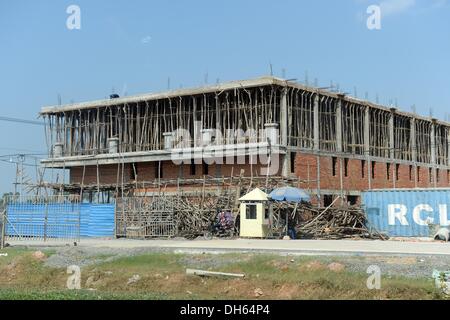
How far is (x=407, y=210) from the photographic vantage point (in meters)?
36.2

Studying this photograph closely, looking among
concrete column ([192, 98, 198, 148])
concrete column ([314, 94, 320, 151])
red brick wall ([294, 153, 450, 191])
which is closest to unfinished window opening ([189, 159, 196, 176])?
concrete column ([192, 98, 198, 148])

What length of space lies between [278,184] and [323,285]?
62.5 ft

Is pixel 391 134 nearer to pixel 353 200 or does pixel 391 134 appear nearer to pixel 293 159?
pixel 353 200

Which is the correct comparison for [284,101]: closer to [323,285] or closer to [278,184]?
[278,184]

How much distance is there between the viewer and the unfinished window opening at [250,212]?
32750 mm

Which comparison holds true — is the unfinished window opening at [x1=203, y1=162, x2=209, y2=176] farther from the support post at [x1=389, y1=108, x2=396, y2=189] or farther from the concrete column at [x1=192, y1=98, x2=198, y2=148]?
the support post at [x1=389, y1=108, x2=396, y2=189]

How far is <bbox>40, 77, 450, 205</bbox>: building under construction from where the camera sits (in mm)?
38125

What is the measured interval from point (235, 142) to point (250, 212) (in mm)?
7726

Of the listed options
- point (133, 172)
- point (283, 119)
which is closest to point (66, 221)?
point (133, 172)

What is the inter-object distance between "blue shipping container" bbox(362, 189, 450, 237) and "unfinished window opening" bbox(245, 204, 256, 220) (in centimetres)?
875

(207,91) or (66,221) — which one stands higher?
(207,91)

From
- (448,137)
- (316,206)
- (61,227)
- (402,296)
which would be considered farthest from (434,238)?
(448,137)

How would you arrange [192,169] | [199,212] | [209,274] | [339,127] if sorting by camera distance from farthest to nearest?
[339,127] < [192,169] < [199,212] < [209,274]

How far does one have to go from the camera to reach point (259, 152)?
121ft
